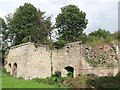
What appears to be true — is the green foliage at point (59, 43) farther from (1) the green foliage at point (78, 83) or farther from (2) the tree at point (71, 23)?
(2) the tree at point (71, 23)

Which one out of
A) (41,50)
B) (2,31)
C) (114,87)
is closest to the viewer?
(114,87)

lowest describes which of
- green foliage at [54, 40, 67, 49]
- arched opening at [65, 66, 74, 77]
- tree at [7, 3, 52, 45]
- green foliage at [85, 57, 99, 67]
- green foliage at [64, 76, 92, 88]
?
green foliage at [64, 76, 92, 88]

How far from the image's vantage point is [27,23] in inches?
917

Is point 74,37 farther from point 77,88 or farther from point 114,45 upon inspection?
point 77,88

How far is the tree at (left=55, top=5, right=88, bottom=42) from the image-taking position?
2562 centimetres

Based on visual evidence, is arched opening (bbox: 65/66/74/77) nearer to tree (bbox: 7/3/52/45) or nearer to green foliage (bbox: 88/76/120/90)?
tree (bbox: 7/3/52/45)

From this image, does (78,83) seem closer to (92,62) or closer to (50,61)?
(92,62)

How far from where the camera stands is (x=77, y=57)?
709 inches

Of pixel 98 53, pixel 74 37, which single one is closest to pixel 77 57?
pixel 98 53

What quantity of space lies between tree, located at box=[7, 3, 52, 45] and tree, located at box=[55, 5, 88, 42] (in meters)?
4.08

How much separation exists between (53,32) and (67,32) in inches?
200

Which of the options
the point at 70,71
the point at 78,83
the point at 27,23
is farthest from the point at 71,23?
the point at 78,83

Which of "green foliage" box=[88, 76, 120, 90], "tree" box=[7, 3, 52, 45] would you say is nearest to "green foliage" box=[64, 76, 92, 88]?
"green foliage" box=[88, 76, 120, 90]

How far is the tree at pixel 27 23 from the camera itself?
20.1 metres
